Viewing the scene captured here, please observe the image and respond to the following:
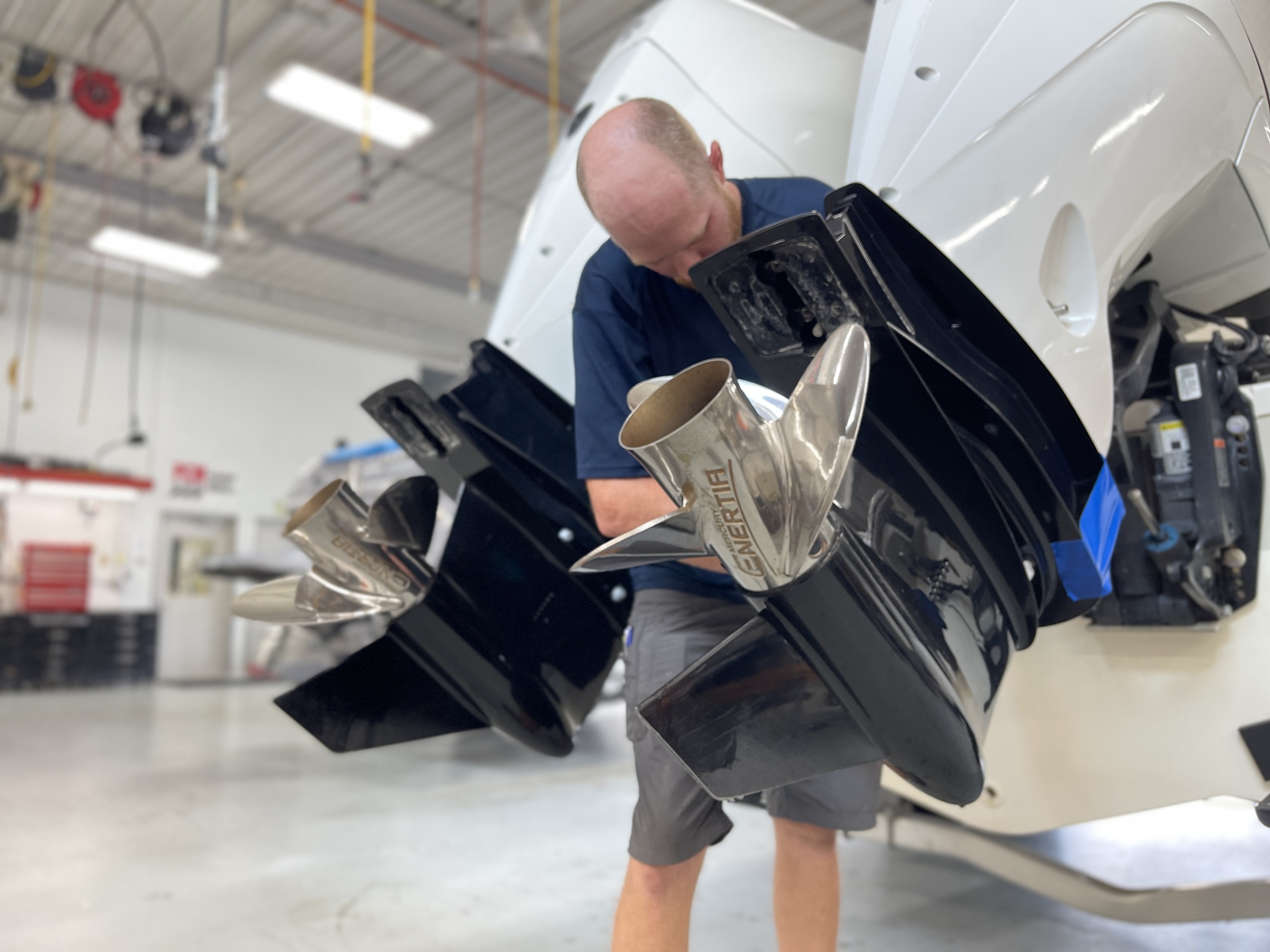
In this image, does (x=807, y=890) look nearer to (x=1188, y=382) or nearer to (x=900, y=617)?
(x=900, y=617)

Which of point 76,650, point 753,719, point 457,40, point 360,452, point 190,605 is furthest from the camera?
point 190,605

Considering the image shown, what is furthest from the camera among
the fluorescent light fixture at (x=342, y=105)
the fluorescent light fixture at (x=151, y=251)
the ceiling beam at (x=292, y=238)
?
the ceiling beam at (x=292, y=238)

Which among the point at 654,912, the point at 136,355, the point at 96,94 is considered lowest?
the point at 654,912

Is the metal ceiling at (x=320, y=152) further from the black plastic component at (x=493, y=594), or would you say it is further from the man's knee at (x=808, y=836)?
the man's knee at (x=808, y=836)

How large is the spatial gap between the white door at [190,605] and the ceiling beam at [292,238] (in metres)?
3.74

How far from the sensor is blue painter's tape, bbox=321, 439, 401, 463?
4484mm

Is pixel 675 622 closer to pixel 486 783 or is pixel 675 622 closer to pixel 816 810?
pixel 816 810

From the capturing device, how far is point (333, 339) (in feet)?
41.0

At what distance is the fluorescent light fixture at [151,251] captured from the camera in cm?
777

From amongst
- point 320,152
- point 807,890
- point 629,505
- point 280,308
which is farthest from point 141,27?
point 807,890

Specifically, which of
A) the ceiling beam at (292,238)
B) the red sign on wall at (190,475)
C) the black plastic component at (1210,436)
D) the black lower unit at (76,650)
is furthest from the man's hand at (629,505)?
the red sign on wall at (190,475)

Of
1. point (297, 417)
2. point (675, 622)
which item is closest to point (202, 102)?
point (297, 417)

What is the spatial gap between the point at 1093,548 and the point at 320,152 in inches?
327

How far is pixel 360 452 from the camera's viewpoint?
4.59 m
